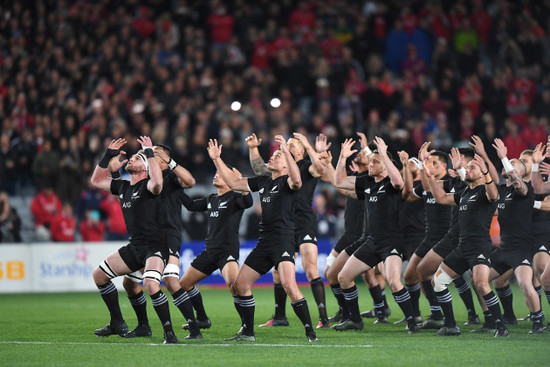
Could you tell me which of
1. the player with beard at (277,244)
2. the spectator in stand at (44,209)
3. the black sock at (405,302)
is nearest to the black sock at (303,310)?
the player with beard at (277,244)

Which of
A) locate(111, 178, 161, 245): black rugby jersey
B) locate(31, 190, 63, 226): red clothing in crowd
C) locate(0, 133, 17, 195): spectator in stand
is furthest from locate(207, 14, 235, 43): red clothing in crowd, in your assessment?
locate(111, 178, 161, 245): black rugby jersey

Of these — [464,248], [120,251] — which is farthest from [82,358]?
[464,248]

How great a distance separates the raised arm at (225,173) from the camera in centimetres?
1320

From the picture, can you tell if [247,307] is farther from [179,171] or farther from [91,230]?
[91,230]

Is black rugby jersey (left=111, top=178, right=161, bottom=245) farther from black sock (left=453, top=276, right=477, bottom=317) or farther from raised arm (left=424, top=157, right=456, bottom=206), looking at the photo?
black sock (left=453, top=276, right=477, bottom=317)

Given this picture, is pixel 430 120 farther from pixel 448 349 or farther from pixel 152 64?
pixel 448 349

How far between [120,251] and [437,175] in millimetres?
4916

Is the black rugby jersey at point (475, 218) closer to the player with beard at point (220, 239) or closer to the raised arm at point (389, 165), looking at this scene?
the raised arm at point (389, 165)

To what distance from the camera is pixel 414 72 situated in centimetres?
2681

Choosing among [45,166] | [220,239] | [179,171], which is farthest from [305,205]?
[45,166]

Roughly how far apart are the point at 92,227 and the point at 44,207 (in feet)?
4.14

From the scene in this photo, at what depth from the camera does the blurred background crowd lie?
23719 millimetres

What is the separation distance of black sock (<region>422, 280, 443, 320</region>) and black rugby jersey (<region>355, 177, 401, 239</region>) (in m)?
1.08

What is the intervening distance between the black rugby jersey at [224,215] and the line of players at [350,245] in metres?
0.02
